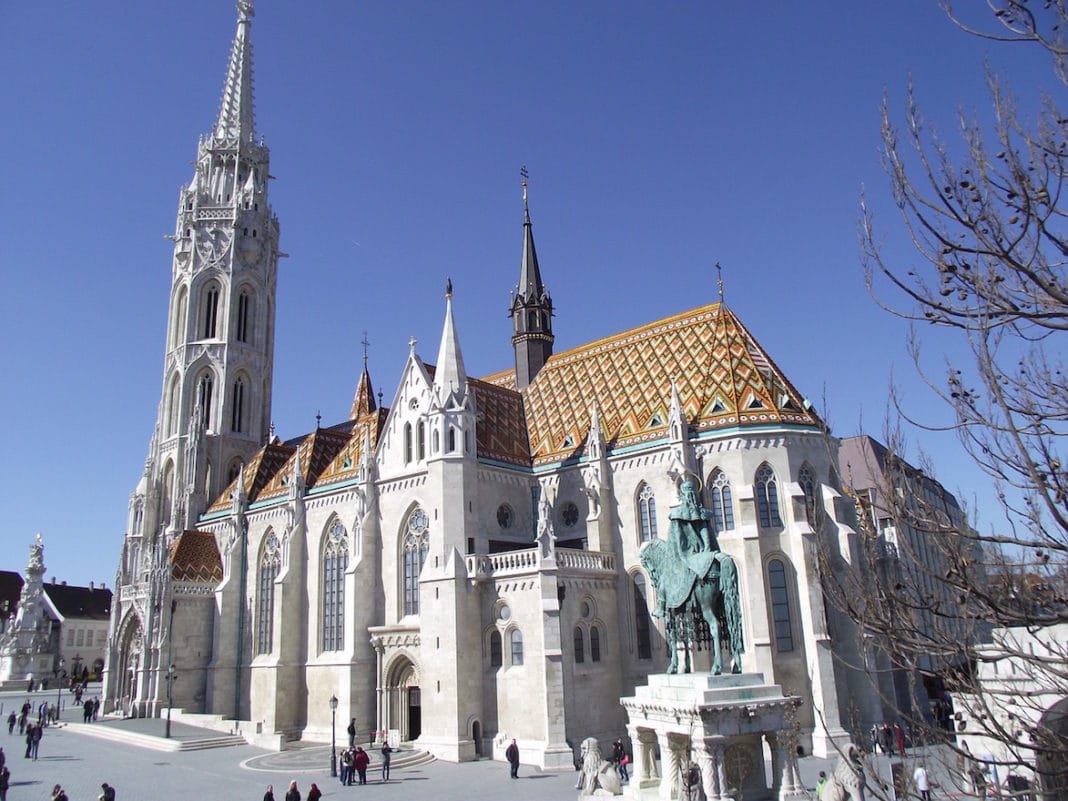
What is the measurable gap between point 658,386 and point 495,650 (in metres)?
12.8

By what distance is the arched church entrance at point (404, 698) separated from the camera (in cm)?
3053

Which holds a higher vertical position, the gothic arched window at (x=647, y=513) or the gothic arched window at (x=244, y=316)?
the gothic arched window at (x=244, y=316)

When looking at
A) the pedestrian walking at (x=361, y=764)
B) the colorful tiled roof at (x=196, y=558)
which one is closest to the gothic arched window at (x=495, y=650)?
the pedestrian walking at (x=361, y=764)

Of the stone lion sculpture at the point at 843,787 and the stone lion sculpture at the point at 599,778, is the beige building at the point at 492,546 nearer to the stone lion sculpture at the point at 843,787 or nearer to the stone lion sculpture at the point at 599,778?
the stone lion sculpture at the point at 843,787

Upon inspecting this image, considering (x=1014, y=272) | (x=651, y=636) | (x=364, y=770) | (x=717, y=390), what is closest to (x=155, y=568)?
(x=364, y=770)

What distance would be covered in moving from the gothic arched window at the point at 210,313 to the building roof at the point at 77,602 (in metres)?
39.0

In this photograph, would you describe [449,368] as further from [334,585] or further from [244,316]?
[244,316]

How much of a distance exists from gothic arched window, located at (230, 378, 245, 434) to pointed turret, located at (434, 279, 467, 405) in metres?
22.6

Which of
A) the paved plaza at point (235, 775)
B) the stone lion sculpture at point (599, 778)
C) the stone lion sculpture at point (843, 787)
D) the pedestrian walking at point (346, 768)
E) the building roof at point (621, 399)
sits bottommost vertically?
the paved plaza at point (235, 775)

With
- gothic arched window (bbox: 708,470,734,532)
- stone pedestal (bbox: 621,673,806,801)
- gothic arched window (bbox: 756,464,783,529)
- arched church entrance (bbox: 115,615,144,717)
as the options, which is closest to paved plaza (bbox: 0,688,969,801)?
stone pedestal (bbox: 621,673,806,801)

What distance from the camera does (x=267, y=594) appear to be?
40.1m

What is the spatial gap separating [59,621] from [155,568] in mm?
42730

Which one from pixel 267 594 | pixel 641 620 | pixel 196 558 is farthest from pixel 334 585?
pixel 641 620

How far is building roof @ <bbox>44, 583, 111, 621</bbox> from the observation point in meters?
75.6
